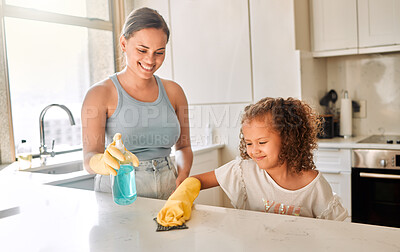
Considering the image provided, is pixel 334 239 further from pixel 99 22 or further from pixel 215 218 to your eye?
pixel 99 22

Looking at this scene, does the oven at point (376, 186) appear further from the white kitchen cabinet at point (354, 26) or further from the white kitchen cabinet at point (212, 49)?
the white kitchen cabinet at point (212, 49)

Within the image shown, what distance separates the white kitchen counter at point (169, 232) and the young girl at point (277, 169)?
0.96 ft

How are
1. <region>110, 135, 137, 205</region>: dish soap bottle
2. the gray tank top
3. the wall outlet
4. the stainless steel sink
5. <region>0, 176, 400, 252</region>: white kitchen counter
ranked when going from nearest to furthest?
1. <region>0, 176, 400, 252</region>: white kitchen counter
2. <region>110, 135, 137, 205</region>: dish soap bottle
3. the gray tank top
4. the stainless steel sink
5. the wall outlet

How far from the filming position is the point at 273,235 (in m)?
0.88

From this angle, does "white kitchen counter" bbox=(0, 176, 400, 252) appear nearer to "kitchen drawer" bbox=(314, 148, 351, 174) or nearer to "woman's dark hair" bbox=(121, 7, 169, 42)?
"woman's dark hair" bbox=(121, 7, 169, 42)

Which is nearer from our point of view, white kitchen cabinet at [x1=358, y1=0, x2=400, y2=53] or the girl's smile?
the girl's smile

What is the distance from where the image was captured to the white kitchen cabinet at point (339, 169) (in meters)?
2.55

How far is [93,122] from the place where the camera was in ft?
4.40

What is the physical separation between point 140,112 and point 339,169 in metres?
1.67

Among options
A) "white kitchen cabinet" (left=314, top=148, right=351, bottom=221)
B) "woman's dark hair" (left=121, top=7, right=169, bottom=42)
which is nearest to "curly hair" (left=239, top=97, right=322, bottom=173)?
"woman's dark hair" (left=121, top=7, right=169, bottom=42)

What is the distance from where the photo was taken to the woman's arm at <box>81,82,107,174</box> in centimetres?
134

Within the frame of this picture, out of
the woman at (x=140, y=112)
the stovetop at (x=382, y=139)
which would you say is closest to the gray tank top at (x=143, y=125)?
the woman at (x=140, y=112)

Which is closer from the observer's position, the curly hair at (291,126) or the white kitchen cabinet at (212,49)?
the curly hair at (291,126)

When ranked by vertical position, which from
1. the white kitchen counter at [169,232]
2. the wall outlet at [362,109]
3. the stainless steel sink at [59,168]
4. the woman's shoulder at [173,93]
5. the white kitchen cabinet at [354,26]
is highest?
the white kitchen cabinet at [354,26]
